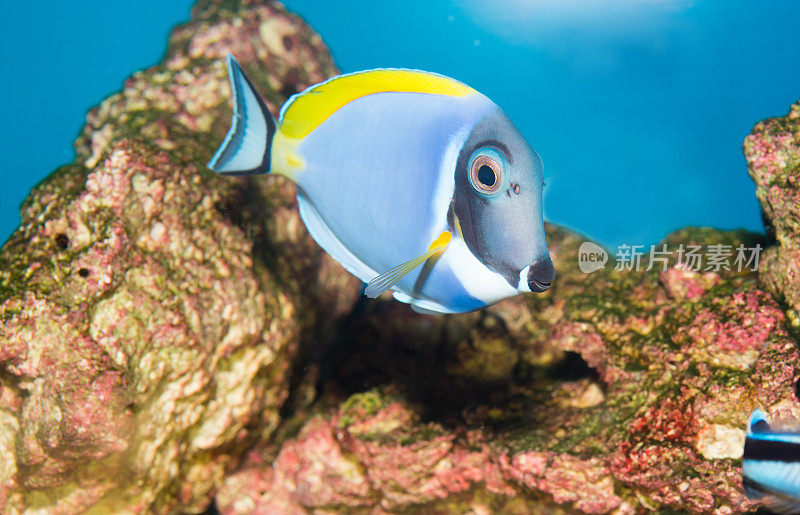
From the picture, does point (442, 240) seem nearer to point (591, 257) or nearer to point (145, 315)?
point (145, 315)

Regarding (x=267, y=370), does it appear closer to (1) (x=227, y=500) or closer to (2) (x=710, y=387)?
(1) (x=227, y=500)

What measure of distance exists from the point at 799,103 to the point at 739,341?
1125mm

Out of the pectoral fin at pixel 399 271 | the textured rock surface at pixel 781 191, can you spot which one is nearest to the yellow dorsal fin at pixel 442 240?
the pectoral fin at pixel 399 271

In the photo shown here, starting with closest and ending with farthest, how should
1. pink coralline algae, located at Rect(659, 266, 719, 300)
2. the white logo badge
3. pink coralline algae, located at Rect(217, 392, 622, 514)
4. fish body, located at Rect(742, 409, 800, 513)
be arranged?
fish body, located at Rect(742, 409, 800, 513) < pink coralline algae, located at Rect(217, 392, 622, 514) < pink coralline algae, located at Rect(659, 266, 719, 300) < the white logo badge

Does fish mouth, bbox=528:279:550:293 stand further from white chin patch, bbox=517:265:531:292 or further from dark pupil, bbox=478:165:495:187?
dark pupil, bbox=478:165:495:187

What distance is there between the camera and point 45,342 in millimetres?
1986

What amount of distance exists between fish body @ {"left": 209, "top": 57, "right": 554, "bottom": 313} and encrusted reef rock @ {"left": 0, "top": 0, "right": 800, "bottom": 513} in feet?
4.20

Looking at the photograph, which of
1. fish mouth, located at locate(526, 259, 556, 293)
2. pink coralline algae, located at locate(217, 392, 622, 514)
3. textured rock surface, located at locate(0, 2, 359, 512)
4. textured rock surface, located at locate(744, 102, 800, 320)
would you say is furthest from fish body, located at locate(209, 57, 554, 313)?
textured rock surface, located at locate(744, 102, 800, 320)

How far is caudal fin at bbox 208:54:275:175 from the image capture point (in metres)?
1.22

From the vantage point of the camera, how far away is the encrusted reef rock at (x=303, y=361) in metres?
2.04

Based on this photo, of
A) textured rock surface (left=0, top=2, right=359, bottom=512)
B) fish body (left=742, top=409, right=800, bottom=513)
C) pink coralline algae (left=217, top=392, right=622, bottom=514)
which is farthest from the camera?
pink coralline algae (left=217, top=392, right=622, bottom=514)

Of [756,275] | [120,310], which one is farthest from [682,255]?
[120,310]

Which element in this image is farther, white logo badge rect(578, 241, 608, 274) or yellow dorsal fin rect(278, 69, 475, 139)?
white logo badge rect(578, 241, 608, 274)

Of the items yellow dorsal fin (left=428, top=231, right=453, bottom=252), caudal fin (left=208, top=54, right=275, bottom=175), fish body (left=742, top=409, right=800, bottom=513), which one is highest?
caudal fin (left=208, top=54, right=275, bottom=175)
